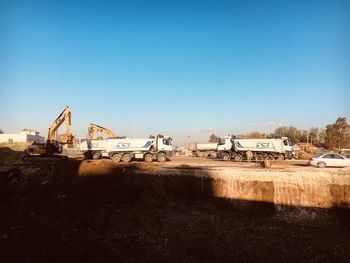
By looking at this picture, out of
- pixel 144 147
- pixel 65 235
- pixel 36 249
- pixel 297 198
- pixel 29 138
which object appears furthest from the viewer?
pixel 29 138

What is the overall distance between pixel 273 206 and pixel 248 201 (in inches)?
64.4

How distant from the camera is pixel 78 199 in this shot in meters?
21.5

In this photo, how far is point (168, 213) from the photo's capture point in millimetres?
19172

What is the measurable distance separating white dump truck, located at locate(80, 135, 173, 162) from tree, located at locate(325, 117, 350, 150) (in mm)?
51413

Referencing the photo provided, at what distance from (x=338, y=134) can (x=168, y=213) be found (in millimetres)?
67540

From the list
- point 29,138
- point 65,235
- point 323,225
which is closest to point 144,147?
point 65,235

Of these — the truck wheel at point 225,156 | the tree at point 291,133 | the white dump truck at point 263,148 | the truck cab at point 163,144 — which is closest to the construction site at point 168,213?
the truck cab at point 163,144

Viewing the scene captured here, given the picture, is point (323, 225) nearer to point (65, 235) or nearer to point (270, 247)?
point (270, 247)

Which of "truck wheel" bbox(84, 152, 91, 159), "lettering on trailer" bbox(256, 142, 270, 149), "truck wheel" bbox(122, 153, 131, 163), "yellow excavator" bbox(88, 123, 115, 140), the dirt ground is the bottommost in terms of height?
the dirt ground

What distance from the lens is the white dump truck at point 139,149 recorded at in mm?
29328

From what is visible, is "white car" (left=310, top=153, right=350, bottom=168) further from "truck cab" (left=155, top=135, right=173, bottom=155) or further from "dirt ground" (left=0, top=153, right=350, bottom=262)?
"truck cab" (left=155, top=135, right=173, bottom=155)

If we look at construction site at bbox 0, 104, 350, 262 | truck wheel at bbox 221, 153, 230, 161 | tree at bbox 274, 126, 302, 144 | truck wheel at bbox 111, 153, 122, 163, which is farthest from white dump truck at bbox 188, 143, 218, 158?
tree at bbox 274, 126, 302, 144

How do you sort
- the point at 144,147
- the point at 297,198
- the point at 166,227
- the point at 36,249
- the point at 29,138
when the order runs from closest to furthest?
the point at 36,249 < the point at 166,227 < the point at 297,198 < the point at 144,147 < the point at 29,138

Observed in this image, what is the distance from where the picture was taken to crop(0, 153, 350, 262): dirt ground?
14053 mm
